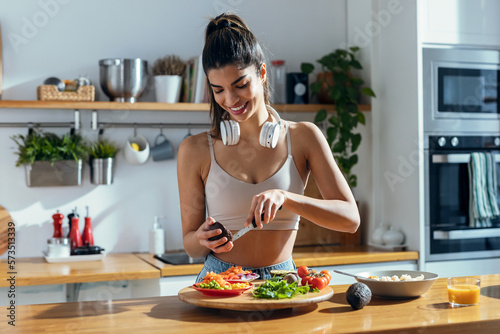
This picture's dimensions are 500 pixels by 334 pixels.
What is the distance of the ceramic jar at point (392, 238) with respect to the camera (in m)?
3.36

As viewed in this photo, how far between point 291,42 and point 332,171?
1.98m

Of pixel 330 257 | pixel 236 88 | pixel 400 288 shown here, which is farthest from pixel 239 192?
pixel 330 257

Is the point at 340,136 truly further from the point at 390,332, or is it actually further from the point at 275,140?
the point at 390,332

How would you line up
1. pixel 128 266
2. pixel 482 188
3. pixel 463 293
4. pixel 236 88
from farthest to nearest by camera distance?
pixel 482 188 → pixel 128 266 → pixel 236 88 → pixel 463 293

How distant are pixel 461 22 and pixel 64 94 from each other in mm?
2114

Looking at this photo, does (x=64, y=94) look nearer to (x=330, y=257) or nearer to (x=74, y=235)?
(x=74, y=235)

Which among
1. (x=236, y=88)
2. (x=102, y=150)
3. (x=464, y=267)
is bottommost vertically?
(x=464, y=267)

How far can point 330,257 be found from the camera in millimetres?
3096

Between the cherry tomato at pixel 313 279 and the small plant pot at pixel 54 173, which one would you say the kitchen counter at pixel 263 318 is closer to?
the cherry tomato at pixel 313 279

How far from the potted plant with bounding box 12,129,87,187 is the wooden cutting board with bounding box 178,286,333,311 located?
186 cm

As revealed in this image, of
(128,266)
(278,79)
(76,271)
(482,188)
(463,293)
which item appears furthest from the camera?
(278,79)

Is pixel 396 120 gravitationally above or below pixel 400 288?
above

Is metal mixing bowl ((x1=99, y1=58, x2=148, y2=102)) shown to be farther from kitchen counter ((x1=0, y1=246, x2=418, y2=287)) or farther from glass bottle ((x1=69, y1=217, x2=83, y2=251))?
kitchen counter ((x1=0, y1=246, x2=418, y2=287))

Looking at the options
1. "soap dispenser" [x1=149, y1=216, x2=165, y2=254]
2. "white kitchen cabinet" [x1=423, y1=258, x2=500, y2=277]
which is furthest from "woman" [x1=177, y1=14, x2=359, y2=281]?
"white kitchen cabinet" [x1=423, y1=258, x2=500, y2=277]
